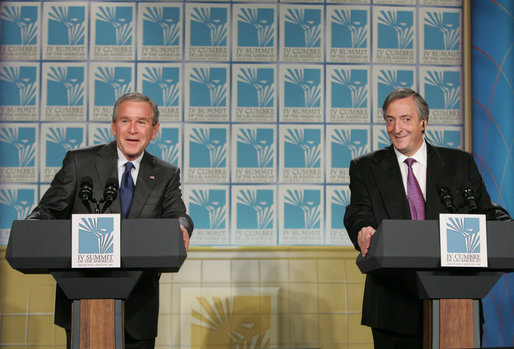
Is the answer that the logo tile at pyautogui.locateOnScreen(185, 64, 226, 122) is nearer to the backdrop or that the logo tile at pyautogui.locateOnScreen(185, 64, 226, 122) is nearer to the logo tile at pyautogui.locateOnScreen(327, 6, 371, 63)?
the logo tile at pyautogui.locateOnScreen(327, 6, 371, 63)

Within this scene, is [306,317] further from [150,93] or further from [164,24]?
[164,24]

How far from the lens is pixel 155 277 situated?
271 cm

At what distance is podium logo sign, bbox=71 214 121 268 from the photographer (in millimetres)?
2088

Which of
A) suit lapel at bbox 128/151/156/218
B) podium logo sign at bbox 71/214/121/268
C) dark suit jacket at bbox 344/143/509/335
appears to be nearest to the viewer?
podium logo sign at bbox 71/214/121/268

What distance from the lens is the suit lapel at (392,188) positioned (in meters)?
2.62

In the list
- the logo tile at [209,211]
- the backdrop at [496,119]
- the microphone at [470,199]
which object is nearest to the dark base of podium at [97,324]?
the microphone at [470,199]

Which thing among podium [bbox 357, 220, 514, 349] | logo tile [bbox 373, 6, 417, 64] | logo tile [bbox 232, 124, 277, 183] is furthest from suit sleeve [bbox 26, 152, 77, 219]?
logo tile [bbox 373, 6, 417, 64]

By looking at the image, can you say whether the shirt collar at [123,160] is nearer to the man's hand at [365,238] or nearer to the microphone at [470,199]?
the man's hand at [365,238]

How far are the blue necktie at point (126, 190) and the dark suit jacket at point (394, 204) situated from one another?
98 centimetres

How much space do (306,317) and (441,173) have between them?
1806mm

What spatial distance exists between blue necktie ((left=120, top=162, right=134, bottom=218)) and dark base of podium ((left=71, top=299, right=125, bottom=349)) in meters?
0.61

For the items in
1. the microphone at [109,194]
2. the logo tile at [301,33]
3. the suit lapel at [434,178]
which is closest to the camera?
the microphone at [109,194]

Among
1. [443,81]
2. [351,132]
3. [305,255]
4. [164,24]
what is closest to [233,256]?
[305,255]

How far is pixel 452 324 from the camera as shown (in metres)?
2.18
